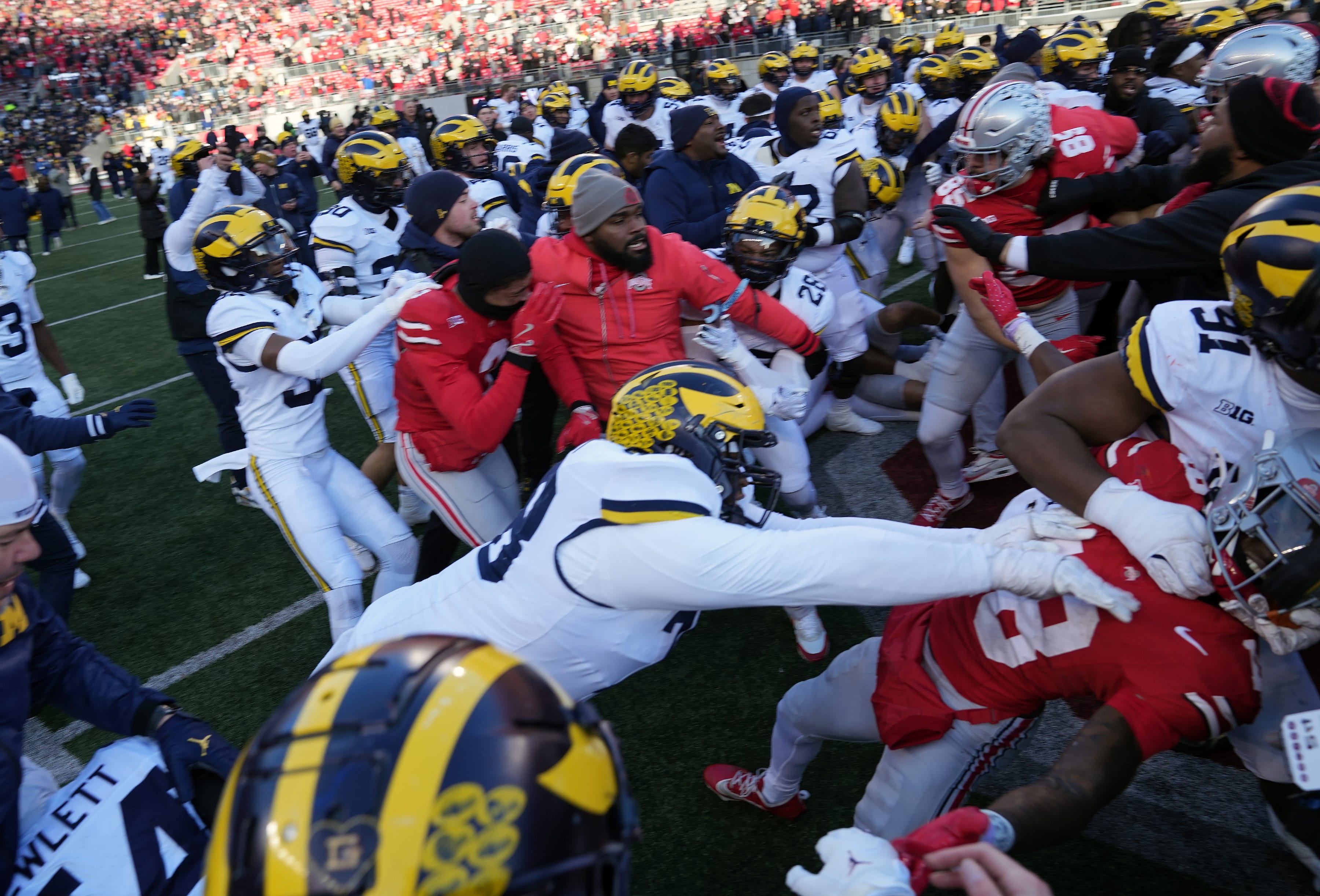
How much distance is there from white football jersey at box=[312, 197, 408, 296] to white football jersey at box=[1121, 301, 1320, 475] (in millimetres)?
4662

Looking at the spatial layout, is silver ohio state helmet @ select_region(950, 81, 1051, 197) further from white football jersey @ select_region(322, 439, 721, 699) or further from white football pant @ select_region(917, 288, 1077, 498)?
white football jersey @ select_region(322, 439, 721, 699)

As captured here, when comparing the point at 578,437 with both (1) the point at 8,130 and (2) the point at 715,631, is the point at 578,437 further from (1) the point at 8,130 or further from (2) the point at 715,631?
(1) the point at 8,130

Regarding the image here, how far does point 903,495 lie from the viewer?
5133 mm

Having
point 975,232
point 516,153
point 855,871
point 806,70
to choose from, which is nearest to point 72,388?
point 516,153

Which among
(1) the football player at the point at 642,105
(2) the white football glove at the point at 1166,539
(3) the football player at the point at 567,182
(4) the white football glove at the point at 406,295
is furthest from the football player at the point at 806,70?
(2) the white football glove at the point at 1166,539

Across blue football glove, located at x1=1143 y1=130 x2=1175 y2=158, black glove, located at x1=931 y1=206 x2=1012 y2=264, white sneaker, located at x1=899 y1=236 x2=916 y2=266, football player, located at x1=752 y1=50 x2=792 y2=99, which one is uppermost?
football player, located at x1=752 y1=50 x2=792 y2=99

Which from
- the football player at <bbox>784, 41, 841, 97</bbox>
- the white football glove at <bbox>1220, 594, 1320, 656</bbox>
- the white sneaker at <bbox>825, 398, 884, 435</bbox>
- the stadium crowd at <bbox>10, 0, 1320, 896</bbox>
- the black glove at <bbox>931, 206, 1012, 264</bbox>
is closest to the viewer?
the stadium crowd at <bbox>10, 0, 1320, 896</bbox>

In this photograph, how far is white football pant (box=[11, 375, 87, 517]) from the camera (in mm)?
5414

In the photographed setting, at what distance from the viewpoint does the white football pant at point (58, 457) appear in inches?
213

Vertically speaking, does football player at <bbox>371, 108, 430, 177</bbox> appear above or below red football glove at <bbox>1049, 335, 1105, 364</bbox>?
above

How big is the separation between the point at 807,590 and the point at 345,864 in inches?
52.2

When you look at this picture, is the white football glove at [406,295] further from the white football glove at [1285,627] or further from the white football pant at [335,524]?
the white football glove at [1285,627]

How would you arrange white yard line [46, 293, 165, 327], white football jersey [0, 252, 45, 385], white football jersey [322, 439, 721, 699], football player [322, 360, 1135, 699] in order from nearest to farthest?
football player [322, 360, 1135, 699] → white football jersey [322, 439, 721, 699] → white football jersey [0, 252, 45, 385] → white yard line [46, 293, 165, 327]

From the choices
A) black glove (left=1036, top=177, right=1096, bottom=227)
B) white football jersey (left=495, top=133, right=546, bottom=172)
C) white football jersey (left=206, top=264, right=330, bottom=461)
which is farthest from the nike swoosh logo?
white football jersey (left=495, top=133, right=546, bottom=172)
